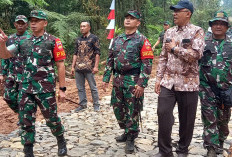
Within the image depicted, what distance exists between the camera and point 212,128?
13.1 ft

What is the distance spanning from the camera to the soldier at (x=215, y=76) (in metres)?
3.94

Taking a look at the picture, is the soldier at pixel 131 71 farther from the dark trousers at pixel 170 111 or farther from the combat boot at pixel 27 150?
the combat boot at pixel 27 150

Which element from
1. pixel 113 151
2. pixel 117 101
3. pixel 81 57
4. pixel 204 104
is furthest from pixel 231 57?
pixel 81 57

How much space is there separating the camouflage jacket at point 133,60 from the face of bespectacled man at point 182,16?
31.5 inches

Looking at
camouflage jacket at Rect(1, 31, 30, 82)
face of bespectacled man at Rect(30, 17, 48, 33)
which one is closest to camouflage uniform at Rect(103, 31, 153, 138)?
face of bespectacled man at Rect(30, 17, 48, 33)

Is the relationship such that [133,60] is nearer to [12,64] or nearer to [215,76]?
[215,76]

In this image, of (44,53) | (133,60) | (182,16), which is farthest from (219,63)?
(44,53)

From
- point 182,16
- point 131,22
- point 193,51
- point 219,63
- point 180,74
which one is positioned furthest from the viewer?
point 131,22

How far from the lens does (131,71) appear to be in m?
4.33

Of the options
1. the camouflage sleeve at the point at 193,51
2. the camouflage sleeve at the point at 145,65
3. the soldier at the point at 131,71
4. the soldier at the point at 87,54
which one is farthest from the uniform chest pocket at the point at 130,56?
the soldier at the point at 87,54

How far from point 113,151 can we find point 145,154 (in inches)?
21.1

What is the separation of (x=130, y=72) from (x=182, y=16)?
4.07 feet

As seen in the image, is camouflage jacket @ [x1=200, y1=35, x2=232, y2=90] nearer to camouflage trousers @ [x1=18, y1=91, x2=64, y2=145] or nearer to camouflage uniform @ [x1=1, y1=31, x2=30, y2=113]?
camouflage trousers @ [x1=18, y1=91, x2=64, y2=145]

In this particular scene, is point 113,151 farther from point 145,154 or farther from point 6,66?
point 6,66
